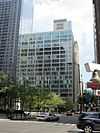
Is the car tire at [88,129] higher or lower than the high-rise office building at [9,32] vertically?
lower

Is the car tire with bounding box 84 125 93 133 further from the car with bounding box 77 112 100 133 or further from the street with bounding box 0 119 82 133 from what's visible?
the street with bounding box 0 119 82 133

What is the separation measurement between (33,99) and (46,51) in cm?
6075

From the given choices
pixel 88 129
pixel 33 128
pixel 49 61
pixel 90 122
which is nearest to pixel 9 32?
pixel 49 61

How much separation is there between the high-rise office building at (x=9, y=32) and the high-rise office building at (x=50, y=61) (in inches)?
124

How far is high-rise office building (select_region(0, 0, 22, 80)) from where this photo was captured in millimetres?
126812

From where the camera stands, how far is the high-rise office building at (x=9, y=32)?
416ft

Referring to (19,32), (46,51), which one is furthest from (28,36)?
(46,51)

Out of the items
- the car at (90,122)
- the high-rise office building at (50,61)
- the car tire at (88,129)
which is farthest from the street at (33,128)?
the high-rise office building at (50,61)

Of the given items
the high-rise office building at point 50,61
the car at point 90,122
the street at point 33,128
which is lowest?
the street at point 33,128

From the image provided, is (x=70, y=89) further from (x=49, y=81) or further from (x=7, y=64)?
(x=7, y=64)

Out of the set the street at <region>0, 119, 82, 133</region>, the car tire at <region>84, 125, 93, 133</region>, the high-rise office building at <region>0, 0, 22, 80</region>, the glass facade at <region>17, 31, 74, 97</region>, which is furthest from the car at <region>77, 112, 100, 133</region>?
the high-rise office building at <region>0, 0, 22, 80</region>

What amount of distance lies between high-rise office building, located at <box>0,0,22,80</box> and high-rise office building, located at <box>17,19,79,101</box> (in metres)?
3.16

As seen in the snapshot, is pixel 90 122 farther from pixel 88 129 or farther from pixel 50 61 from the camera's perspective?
Answer: pixel 50 61

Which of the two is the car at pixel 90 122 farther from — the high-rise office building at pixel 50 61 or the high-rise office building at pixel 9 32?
the high-rise office building at pixel 9 32
